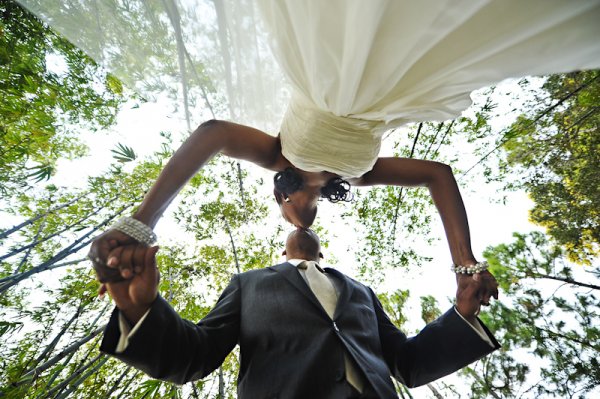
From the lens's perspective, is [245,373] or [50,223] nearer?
[245,373]

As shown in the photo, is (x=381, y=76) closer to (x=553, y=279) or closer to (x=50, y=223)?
(x=50, y=223)

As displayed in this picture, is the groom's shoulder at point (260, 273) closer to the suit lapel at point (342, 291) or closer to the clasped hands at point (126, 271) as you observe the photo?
the suit lapel at point (342, 291)

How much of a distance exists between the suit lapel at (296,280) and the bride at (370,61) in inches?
28.8

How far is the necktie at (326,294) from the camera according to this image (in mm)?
1182

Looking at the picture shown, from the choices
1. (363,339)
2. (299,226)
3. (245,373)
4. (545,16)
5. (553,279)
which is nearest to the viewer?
(545,16)

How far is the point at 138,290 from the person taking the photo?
2.71 ft

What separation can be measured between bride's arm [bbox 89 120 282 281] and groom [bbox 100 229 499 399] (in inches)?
2.7

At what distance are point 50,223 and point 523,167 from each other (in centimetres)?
851

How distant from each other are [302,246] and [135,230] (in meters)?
1.48

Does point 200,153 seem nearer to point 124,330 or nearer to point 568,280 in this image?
point 124,330

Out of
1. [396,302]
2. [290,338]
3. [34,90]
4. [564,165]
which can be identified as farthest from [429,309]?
[34,90]

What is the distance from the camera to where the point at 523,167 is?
5094 mm

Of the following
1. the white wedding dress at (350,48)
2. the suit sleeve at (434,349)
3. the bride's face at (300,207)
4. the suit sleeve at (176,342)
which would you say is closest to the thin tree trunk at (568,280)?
the suit sleeve at (434,349)

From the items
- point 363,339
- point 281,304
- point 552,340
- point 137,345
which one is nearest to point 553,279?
point 552,340
